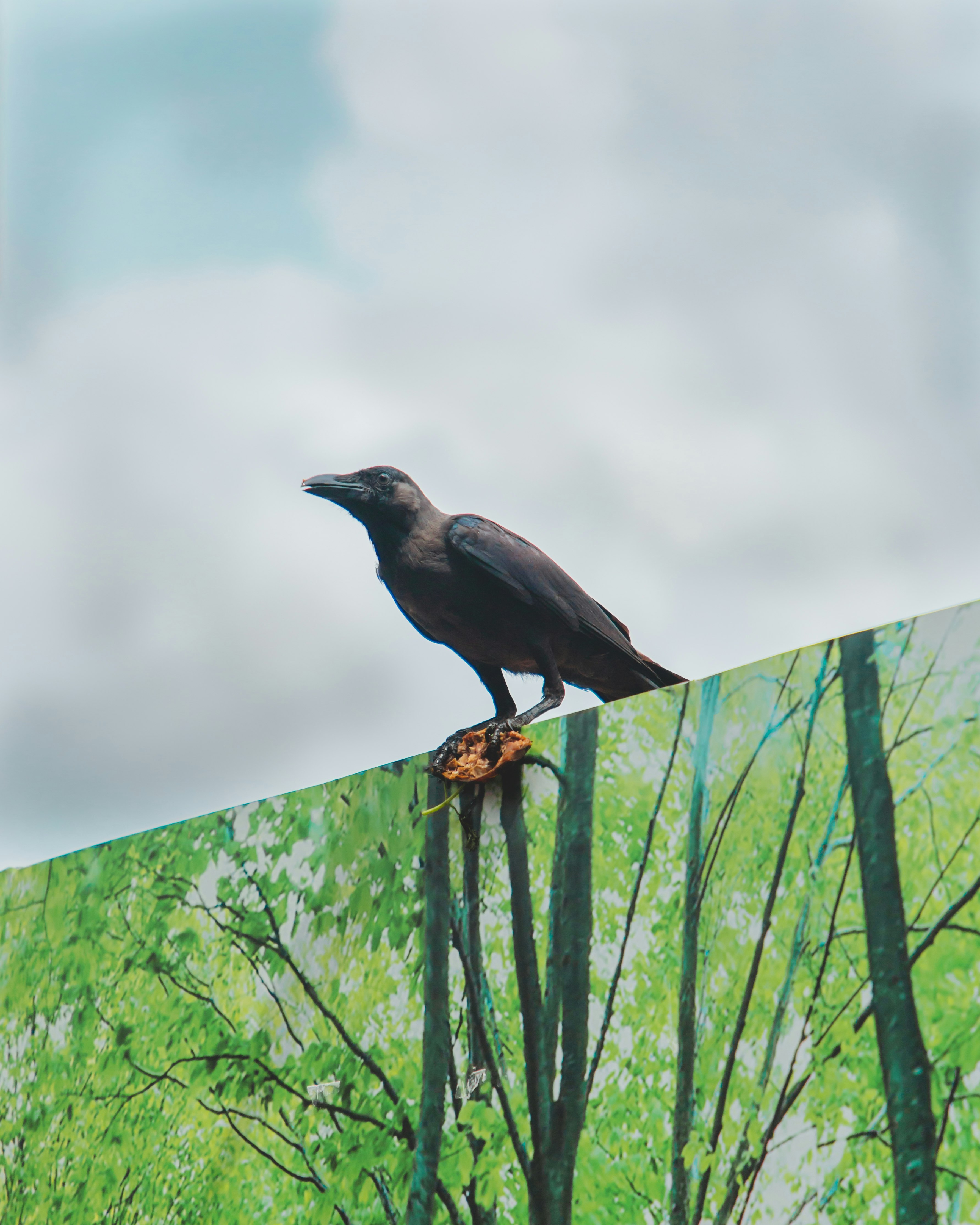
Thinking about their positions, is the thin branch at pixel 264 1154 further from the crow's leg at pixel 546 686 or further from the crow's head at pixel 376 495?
the crow's head at pixel 376 495

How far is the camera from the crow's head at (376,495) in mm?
4621

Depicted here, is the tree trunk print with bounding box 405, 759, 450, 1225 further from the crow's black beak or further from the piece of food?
the crow's black beak

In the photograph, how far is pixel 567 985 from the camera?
334 centimetres

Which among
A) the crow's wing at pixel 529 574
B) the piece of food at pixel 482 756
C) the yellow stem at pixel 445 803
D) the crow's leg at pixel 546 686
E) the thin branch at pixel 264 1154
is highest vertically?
the crow's wing at pixel 529 574

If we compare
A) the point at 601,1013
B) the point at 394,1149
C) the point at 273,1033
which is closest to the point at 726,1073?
the point at 601,1013

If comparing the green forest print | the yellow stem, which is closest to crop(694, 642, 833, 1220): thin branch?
the green forest print

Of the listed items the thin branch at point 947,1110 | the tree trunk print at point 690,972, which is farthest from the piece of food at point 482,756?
the thin branch at point 947,1110

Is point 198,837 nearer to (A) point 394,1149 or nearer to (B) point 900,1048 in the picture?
(A) point 394,1149

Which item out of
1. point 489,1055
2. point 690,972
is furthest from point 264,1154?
point 690,972

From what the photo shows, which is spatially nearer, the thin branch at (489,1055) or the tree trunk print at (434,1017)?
the thin branch at (489,1055)

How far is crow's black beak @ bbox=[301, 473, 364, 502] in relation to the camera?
471cm

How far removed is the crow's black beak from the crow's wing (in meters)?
0.45

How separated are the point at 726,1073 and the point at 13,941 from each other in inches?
132

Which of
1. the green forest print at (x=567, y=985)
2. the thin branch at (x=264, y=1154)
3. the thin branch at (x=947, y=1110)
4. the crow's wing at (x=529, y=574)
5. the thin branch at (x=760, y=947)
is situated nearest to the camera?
the thin branch at (x=947, y=1110)
